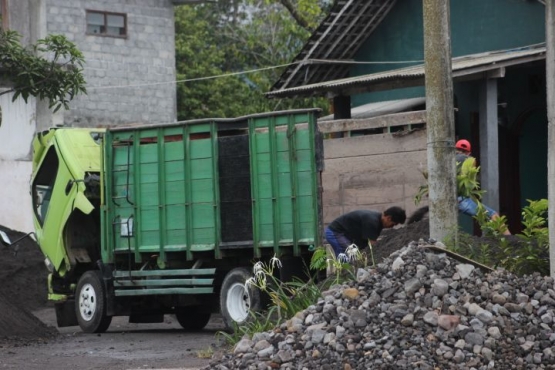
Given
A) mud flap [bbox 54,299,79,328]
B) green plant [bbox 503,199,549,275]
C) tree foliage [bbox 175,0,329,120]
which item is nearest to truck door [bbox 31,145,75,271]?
mud flap [bbox 54,299,79,328]

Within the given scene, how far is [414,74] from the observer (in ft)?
59.9

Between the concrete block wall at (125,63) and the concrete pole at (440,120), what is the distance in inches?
828

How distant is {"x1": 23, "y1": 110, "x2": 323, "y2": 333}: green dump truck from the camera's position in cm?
1497

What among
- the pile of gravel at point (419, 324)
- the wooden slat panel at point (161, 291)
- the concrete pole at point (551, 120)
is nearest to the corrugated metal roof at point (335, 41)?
the wooden slat panel at point (161, 291)

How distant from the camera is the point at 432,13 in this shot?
37.0 feet

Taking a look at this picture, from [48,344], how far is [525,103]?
29.3 feet

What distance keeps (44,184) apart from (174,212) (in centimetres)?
307

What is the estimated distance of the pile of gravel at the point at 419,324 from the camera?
935 centimetres

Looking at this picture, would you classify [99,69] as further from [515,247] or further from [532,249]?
[532,249]

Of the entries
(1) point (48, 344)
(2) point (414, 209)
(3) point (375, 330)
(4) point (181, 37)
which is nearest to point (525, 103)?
(2) point (414, 209)

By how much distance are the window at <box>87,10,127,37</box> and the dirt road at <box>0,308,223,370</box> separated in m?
15.4

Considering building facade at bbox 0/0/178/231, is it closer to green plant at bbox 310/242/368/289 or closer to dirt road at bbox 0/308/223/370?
dirt road at bbox 0/308/223/370

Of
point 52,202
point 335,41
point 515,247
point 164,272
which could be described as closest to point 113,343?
point 164,272

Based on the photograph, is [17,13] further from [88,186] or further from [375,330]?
[375,330]
